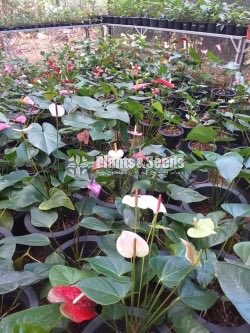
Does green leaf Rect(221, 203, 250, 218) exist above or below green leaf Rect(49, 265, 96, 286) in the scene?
above

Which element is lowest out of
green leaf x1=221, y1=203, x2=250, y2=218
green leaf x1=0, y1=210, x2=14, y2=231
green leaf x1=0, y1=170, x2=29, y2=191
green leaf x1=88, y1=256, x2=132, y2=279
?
green leaf x1=0, y1=210, x2=14, y2=231

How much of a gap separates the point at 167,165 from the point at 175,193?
103 mm

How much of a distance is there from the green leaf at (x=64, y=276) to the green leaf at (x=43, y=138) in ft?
1.31

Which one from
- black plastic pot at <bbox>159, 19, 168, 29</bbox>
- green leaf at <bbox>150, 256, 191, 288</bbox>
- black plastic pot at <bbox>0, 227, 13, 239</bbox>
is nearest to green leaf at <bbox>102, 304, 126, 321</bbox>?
green leaf at <bbox>150, 256, 191, 288</bbox>

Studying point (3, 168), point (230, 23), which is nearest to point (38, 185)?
point (3, 168)

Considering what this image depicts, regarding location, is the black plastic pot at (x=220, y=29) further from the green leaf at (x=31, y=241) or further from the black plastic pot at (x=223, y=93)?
the green leaf at (x=31, y=241)

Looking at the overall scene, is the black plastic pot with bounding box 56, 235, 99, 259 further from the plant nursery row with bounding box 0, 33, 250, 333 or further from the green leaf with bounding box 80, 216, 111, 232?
the green leaf with bounding box 80, 216, 111, 232

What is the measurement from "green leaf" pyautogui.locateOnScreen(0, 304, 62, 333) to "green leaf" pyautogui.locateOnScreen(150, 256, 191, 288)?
189 millimetres

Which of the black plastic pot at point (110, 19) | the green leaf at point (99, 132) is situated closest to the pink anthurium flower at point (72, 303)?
the green leaf at point (99, 132)

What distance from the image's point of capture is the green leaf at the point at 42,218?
0.84 meters

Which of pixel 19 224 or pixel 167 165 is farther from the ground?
pixel 167 165

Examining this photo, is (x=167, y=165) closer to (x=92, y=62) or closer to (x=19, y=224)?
(x=19, y=224)

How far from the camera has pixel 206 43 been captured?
4.01m

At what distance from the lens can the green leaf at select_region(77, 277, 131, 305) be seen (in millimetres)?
491
